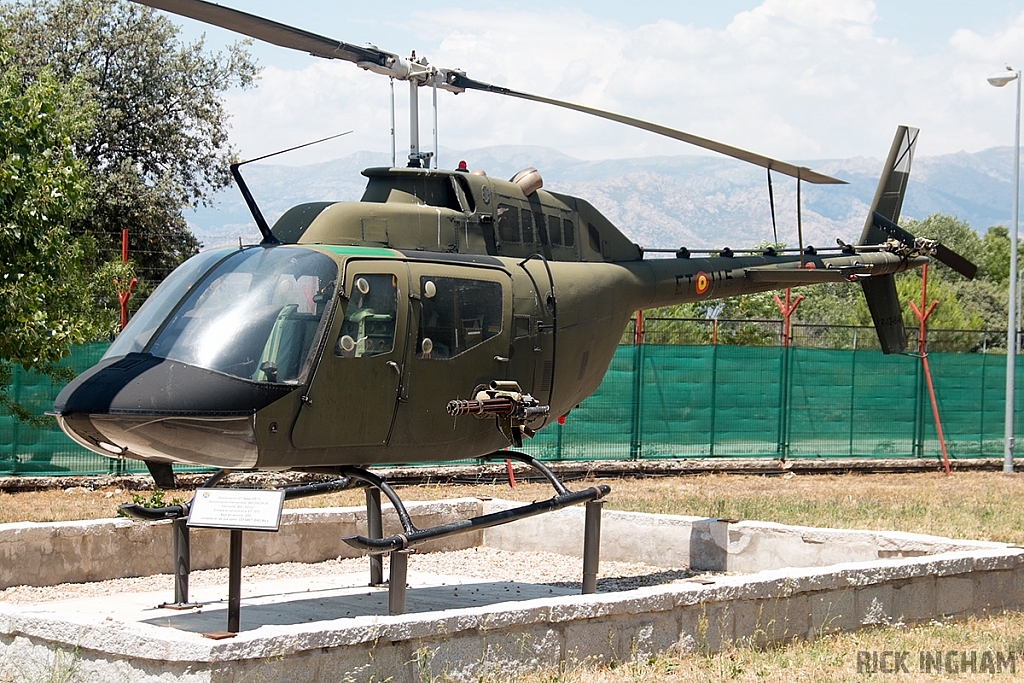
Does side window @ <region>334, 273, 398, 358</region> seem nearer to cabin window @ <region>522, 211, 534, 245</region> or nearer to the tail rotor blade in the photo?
cabin window @ <region>522, 211, 534, 245</region>

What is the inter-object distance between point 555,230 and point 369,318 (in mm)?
2583

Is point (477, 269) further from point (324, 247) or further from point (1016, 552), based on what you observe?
point (1016, 552)

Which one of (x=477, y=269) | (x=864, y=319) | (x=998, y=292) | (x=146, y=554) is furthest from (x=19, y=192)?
(x=998, y=292)

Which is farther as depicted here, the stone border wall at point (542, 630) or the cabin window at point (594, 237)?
the cabin window at point (594, 237)

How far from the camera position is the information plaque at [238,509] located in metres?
6.77

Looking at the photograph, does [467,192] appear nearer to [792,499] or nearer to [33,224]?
[33,224]

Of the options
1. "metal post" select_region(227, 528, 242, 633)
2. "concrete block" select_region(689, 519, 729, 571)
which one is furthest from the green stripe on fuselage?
"concrete block" select_region(689, 519, 729, 571)

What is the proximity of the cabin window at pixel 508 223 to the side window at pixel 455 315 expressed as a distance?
78cm

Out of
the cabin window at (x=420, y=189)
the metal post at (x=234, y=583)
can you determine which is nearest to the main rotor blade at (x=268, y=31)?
the cabin window at (x=420, y=189)

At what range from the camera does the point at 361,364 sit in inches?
296

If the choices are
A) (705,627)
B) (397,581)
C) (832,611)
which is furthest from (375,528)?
(832,611)

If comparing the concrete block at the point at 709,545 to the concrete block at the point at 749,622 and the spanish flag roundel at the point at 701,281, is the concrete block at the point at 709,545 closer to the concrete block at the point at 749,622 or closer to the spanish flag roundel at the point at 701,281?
the spanish flag roundel at the point at 701,281

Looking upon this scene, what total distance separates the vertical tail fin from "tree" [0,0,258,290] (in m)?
20.7

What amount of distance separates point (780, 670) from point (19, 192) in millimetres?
9321
